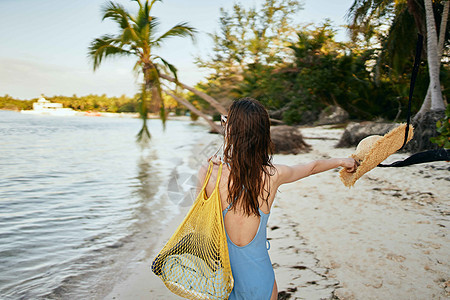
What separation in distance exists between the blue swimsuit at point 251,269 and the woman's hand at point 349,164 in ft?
1.98

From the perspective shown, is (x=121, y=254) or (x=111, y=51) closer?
(x=121, y=254)

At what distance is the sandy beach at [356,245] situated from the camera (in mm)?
2131

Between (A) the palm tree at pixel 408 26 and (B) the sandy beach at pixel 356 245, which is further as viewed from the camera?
(A) the palm tree at pixel 408 26

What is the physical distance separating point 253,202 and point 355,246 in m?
1.96

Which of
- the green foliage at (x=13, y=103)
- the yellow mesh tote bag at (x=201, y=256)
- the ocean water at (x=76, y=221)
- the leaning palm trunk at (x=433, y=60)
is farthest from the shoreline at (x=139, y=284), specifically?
the green foliage at (x=13, y=103)

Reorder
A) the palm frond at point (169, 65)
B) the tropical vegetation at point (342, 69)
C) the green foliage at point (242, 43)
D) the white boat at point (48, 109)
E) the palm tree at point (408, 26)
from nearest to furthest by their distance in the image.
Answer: the palm tree at point (408, 26) → the tropical vegetation at point (342, 69) → the palm frond at point (169, 65) → the green foliage at point (242, 43) → the white boat at point (48, 109)

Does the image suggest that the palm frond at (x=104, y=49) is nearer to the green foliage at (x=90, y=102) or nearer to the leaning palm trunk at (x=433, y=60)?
the leaning palm trunk at (x=433, y=60)

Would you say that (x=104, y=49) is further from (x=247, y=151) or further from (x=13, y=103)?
(x=13, y=103)

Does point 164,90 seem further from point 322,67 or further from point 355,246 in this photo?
point 355,246

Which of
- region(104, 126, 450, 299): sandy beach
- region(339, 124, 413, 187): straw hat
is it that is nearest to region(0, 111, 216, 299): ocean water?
region(104, 126, 450, 299): sandy beach

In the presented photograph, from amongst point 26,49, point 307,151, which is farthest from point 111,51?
point 26,49

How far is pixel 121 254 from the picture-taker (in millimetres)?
3271

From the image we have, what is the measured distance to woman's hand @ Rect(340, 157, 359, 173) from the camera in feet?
5.37

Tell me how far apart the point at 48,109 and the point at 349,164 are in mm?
55008
